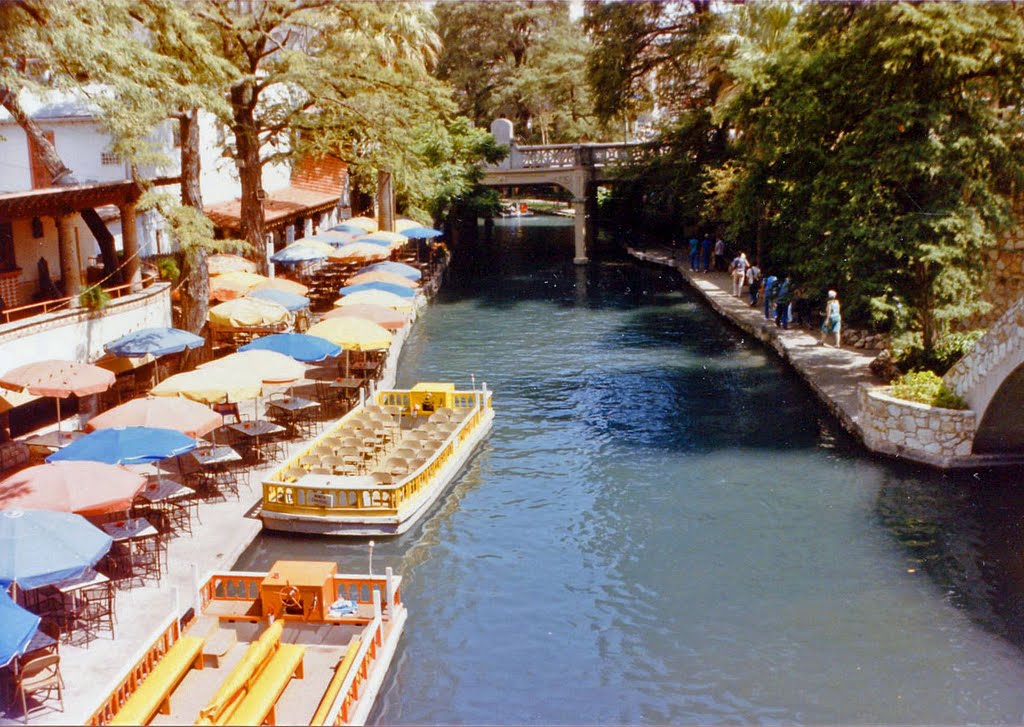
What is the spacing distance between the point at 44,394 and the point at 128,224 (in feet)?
30.4

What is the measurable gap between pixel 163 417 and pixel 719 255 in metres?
37.5

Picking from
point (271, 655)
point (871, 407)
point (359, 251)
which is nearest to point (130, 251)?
point (359, 251)

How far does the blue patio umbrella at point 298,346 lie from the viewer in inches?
930

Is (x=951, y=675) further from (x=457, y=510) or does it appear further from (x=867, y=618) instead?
(x=457, y=510)

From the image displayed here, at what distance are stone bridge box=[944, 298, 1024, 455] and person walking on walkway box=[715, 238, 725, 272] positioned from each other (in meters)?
28.8

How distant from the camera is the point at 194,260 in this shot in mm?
28391

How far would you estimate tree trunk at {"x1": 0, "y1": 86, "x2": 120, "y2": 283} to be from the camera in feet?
70.3

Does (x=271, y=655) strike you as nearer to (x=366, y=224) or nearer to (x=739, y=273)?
(x=739, y=273)

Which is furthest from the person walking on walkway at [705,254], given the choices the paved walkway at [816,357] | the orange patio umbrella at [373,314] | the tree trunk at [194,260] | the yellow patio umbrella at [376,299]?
the tree trunk at [194,260]

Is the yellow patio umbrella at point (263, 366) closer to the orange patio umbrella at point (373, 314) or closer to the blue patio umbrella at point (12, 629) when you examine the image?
the orange patio umbrella at point (373, 314)

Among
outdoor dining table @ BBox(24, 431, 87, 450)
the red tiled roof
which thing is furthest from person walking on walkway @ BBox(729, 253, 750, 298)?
outdoor dining table @ BBox(24, 431, 87, 450)

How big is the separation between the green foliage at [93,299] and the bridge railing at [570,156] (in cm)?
3689

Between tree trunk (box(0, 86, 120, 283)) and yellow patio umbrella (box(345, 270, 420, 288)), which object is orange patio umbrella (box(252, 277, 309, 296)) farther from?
tree trunk (box(0, 86, 120, 283))

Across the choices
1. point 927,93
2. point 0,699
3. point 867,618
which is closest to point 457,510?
point 867,618
